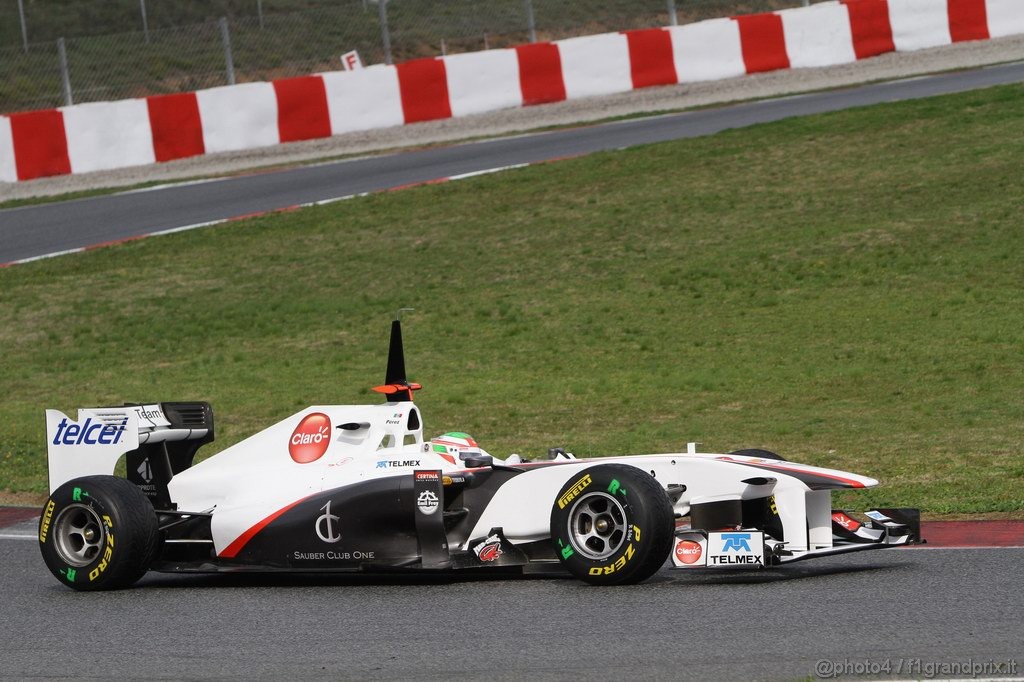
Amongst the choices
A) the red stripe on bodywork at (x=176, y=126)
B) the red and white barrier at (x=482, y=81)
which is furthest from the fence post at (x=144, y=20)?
the red and white barrier at (x=482, y=81)

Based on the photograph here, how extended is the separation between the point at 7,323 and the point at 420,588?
36.4 feet

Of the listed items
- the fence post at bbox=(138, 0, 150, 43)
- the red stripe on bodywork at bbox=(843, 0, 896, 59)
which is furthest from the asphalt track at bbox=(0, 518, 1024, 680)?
the red stripe on bodywork at bbox=(843, 0, 896, 59)

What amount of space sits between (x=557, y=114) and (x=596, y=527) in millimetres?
19303

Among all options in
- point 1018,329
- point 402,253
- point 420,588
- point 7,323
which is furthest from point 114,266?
point 420,588

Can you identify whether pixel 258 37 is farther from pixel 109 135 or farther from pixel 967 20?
pixel 967 20

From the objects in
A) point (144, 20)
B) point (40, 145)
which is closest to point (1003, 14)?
point (144, 20)

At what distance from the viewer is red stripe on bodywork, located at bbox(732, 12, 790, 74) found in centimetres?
2761

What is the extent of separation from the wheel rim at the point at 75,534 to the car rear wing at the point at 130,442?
0.40 meters

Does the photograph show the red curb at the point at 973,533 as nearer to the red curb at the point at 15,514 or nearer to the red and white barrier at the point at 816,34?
the red curb at the point at 15,514

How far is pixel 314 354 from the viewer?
51.7 ft

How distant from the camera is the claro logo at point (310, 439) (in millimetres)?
8594

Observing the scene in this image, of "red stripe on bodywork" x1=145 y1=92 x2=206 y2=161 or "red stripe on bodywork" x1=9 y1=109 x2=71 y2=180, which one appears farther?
"red stripe on bodywork" x1=145 y1=92 x2=206 y2=161

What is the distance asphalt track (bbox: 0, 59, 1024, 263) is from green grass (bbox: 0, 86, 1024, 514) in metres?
0.93

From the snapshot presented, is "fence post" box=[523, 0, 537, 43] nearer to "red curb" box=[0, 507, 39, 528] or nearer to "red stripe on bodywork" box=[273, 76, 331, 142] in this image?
"red stripe on bodywork" box=[273, 76, 331, 142]
